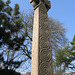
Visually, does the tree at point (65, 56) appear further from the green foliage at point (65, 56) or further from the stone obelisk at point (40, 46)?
the stone obelisk at point (40, 46)

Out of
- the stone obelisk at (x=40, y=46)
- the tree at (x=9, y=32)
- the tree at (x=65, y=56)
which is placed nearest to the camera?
the stone obelisk at (x=40, y=46)

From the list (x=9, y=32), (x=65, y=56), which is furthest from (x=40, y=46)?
(x=65, y=56)

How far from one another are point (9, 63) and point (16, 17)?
3.26 m

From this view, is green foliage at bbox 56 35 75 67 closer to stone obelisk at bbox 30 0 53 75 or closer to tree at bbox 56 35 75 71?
tree at bbox 56 35 75 71

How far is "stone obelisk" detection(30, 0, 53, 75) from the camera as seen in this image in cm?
180

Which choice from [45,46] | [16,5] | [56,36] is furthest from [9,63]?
[56,36]

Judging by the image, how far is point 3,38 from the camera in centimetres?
485

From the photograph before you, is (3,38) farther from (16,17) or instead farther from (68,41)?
(68,41)

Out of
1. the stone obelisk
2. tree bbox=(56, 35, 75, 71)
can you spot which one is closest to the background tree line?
tree bbox=(56, 35, 75, 71)

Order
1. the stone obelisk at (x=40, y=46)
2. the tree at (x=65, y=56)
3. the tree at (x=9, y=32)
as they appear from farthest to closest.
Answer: the tree at (x=65, y=56), the tree at (x=9, y=32), the stone obelisk at (x=40, y=46)

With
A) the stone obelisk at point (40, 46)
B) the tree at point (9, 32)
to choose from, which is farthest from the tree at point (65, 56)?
the stone obelisk at point (40, 46)

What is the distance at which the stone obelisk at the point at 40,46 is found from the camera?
180 centimetres

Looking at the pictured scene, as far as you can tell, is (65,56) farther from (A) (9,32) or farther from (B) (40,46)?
(B) (40,46)

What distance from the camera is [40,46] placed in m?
2.03
